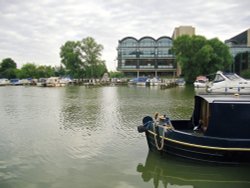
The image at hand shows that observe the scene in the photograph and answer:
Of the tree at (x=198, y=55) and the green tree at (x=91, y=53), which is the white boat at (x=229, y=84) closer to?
the tree at (x=198, y=55)

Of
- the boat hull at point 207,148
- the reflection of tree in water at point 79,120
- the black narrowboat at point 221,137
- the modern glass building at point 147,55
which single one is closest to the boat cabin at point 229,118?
the black narrowboat at point 221,137

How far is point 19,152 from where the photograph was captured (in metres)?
12.8

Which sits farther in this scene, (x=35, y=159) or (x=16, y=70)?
(x=16, y=70)

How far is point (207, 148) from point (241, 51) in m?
90.2

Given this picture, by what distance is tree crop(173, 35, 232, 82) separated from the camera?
243 ft

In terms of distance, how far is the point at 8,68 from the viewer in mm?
Answer: 130125

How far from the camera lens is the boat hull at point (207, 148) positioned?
10391 mm

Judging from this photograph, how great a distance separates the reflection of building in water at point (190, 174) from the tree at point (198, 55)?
212 ft

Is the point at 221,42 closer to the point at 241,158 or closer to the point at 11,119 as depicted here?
the point at 11,119

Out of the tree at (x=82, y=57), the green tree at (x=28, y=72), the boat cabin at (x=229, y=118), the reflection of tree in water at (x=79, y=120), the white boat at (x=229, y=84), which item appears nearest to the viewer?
the boat cabin at (x=229, y=118)

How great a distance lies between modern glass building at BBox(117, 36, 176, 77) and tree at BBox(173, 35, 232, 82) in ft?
129

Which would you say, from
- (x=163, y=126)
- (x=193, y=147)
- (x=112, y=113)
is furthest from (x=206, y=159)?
(x=112, y=113)

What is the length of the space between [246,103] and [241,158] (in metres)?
1.94

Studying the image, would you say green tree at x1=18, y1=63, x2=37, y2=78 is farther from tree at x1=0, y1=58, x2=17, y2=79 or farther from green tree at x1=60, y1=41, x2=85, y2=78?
green tree at x1=60, y1=41, x2=85, y2=78
